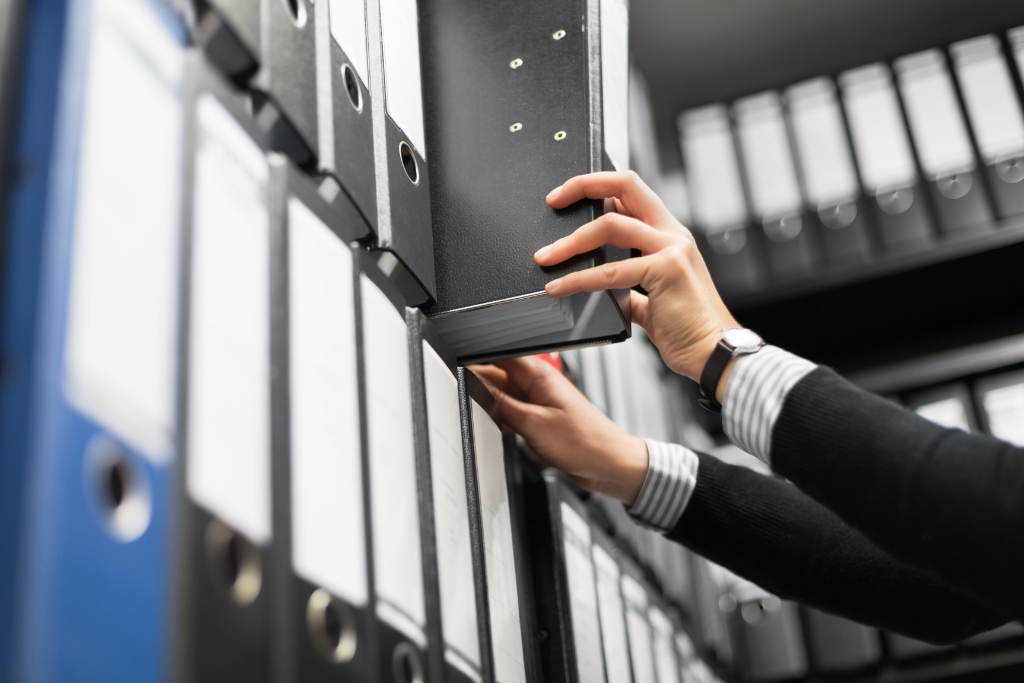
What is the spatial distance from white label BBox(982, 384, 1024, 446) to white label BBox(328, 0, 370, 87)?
1.40 meters

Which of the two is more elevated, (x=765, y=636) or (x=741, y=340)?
(x=741, y=340)

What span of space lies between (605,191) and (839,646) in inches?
48.8

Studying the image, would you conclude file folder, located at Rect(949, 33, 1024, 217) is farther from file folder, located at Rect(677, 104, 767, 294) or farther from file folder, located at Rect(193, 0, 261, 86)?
file folder, located at Rect(193, 0, 261, 86)

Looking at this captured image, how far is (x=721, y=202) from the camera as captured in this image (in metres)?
1.68

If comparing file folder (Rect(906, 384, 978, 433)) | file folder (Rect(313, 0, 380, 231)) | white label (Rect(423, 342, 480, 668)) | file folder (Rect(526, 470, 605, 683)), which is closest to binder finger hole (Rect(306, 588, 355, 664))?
white label (Rect(423, 342, 480, 668))

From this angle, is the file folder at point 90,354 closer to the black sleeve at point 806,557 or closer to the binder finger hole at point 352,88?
the binder finger hole at point 352,88

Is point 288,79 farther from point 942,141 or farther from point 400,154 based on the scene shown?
point 942,141

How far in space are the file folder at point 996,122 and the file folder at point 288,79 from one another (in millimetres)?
1427

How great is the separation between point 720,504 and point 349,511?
588mm

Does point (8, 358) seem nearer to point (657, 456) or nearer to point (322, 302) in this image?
point (322, 302)

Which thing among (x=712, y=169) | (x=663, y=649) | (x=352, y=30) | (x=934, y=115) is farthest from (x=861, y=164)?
(x=352, y=30)

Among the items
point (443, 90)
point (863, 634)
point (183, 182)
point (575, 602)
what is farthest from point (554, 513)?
point (863, 634)

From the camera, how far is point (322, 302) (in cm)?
43

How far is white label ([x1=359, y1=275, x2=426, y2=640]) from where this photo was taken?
1.47 feet
